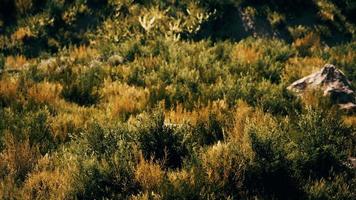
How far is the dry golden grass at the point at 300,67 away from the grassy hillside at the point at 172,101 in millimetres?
45

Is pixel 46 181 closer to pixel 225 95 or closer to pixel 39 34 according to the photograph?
pixel 225 95

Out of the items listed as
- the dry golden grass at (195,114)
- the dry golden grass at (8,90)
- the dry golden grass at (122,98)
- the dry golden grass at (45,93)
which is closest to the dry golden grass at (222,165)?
the dry golden grass at (195,114)

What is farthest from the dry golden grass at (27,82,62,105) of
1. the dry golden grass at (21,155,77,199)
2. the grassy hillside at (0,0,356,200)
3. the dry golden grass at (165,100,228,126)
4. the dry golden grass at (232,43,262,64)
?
the dry golden grass at (232,43,262,64)

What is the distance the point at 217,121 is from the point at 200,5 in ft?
21.9

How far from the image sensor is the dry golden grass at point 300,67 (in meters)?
8.99

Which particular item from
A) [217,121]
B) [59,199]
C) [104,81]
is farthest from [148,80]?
[59,199]

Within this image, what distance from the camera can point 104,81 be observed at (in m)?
8.62

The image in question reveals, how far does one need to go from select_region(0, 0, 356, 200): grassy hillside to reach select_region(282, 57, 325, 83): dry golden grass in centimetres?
4

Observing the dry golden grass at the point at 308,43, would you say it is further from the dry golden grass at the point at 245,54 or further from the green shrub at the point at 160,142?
the green shrub at the point at 160,142

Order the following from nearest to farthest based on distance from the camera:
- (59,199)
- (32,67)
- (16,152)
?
1. (59,199)
2. (16,152)
3. (32,67)

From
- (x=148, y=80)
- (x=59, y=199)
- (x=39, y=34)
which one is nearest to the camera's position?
(x=59, y=199)

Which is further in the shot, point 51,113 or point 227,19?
point 227,19

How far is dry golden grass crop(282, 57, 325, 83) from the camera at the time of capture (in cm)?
899

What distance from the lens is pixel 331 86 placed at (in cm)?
795
